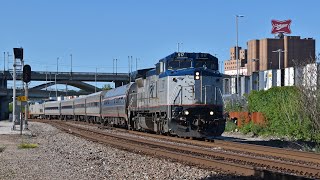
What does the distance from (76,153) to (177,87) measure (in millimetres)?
7227

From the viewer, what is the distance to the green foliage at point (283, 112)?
2551cm

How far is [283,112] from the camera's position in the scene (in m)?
28.6

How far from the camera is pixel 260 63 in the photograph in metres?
141

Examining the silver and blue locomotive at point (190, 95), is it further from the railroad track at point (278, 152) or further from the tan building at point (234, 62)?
the tan building at point (234, 62)

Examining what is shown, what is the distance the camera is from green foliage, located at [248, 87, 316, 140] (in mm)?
25509

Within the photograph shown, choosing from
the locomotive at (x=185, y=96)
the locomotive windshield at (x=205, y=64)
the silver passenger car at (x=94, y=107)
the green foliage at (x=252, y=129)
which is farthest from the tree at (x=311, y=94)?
the silver passenger car at (x=94, y=107)

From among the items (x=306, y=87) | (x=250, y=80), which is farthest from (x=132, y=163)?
(x=250, y=80)

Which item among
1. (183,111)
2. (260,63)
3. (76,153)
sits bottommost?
(76,153)

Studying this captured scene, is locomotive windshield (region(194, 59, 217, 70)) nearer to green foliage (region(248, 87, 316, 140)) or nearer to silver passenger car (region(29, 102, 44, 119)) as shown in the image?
green foliage (region(248, 87, 316, 140))

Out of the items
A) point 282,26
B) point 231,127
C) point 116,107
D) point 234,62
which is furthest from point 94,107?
point 234,62

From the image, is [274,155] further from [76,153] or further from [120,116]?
[120,116]

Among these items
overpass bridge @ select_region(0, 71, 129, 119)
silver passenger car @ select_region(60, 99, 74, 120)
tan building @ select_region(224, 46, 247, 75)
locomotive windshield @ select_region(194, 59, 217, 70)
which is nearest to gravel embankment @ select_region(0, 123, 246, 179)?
locomotive windshield @ select_region(194, 59, 217, 70)

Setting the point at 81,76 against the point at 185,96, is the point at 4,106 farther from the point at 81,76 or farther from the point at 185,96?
the point at 185,96

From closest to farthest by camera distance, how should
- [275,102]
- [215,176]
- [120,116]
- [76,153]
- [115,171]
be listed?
1. [215,176]
2. [115,171]
3. [76,153]
4. [275,102]
5. [120,116]
